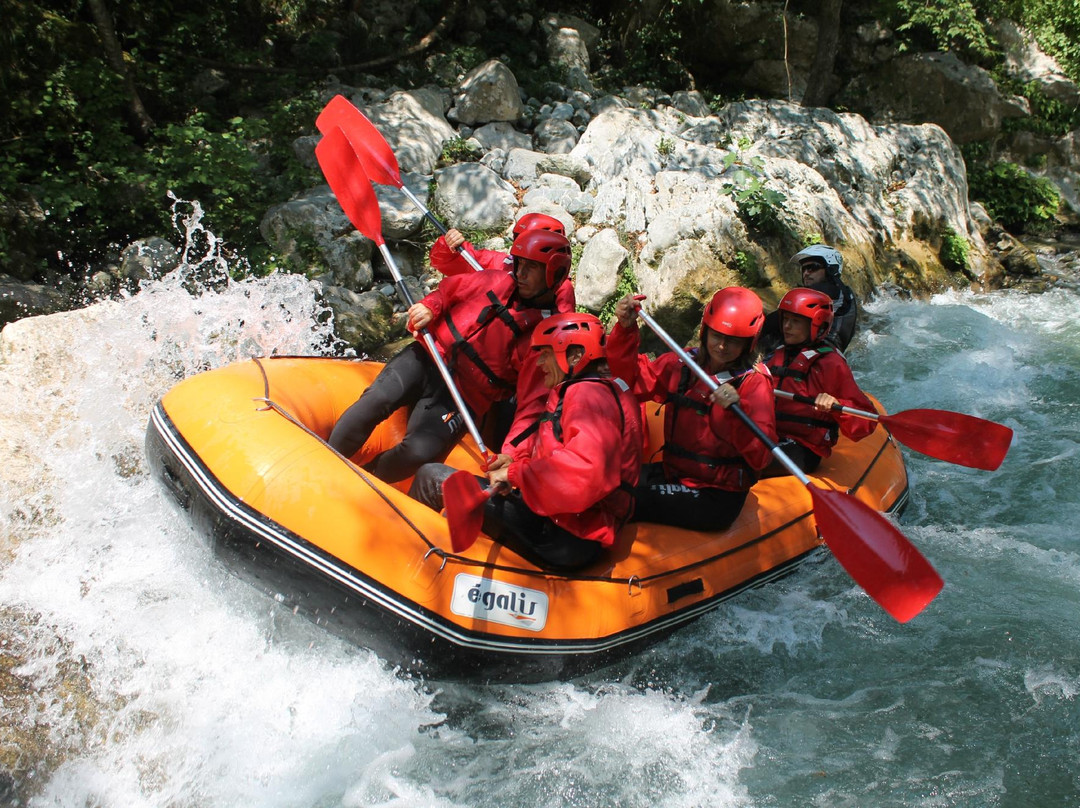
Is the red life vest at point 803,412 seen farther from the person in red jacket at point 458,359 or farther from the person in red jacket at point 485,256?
the person in red jacket at point 458,359

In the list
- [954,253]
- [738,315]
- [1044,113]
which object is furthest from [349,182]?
[1044,113]

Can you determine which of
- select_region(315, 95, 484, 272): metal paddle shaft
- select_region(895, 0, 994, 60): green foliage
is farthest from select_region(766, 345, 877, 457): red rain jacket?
select_region(895, 0, 994, 60): green foliage

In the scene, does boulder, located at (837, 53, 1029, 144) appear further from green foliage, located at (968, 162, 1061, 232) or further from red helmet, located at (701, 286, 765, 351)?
red helmet, located at (701, 286, 765, 351)

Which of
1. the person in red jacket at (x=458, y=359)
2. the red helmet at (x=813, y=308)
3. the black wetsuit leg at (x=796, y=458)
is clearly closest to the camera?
the person in red jacket at (x=458, y=359)

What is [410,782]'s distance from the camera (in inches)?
121

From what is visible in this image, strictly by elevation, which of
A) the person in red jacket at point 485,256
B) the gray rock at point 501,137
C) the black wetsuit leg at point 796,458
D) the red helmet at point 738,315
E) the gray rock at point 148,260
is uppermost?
the red helmet at point 738,315

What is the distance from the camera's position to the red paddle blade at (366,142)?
16.2ft

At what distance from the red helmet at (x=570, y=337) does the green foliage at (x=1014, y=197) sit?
10.1 metres

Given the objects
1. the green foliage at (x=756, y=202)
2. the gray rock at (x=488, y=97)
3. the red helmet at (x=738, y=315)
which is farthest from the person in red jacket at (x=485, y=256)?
the gray rock at (x=488, y=97)

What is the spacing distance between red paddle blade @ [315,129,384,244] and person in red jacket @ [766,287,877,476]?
2270 mm

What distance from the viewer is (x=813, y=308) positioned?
4051mm

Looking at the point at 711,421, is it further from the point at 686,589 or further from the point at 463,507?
the point at 463,507

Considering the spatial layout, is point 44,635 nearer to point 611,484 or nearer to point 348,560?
point 348,560

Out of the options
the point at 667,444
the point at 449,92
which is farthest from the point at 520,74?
the point at 667,444
